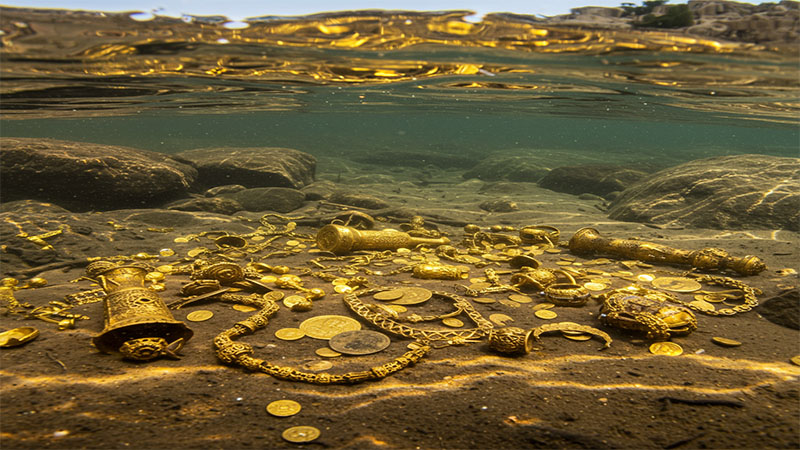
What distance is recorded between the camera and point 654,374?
2604 millimetres

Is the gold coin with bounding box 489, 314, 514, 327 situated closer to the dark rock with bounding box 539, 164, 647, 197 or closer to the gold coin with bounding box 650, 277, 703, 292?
the gold coin with bounding box 650, 277, 703, 292

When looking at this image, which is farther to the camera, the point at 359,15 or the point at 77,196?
the point at 77,196

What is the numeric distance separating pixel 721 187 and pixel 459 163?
1583 cm

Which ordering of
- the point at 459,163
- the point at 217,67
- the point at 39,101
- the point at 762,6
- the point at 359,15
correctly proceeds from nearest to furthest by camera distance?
the point at 762,6
the point at 359,15
the point at 217,67
the point at 39,101
the point at 459,163

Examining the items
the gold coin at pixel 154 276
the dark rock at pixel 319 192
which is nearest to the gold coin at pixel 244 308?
the gold coin at pixel 154 276

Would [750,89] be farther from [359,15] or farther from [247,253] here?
[247,253]

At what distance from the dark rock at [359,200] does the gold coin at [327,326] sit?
7.09m

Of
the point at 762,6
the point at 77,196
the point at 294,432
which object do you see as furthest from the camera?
the point at 77,196

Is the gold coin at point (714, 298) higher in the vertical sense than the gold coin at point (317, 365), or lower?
lower

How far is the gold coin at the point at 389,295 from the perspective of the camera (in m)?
4.07

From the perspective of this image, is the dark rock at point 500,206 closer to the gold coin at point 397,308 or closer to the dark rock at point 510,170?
the dark rock at point 510,170

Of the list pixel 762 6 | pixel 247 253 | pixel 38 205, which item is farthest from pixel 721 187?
pixel 38 205

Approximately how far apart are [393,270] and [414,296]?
1.31 metres

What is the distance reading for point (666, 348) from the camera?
118 inches
